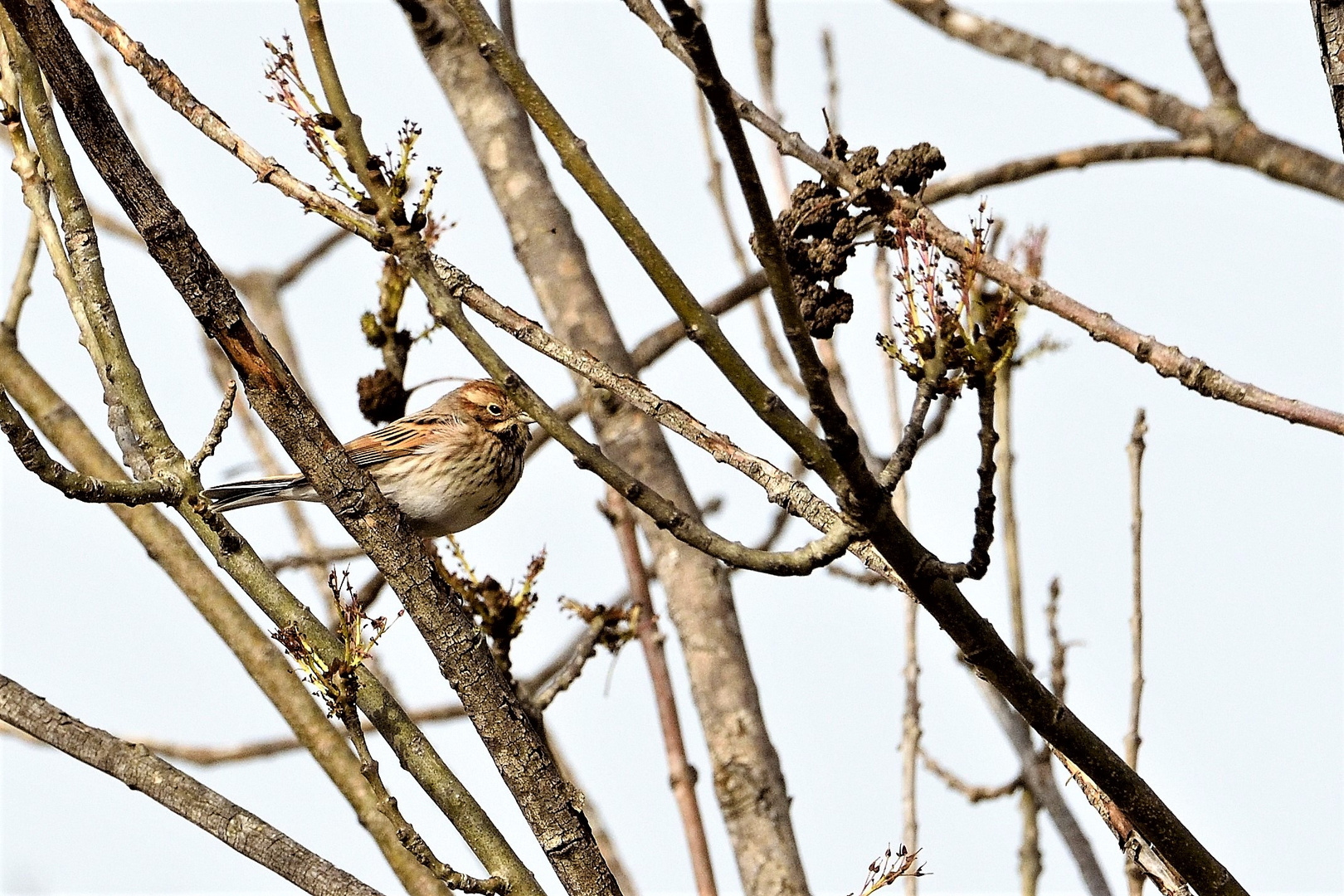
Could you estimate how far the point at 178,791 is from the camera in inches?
88.1

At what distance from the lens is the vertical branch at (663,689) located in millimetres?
3557

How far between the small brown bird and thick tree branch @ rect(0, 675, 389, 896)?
237cm

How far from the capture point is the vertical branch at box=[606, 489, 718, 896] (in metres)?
3.56

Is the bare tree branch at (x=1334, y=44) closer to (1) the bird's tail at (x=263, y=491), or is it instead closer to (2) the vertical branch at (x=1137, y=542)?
(2) the vertical branch at (x=1137, y=542)

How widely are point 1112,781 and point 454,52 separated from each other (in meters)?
3.14

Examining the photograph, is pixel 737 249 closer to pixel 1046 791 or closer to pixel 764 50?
pixel 764 50

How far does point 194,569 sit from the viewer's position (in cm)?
323

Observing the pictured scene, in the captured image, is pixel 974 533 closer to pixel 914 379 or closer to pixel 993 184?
pixel 914 379

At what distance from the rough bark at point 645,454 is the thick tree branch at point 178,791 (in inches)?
71.5

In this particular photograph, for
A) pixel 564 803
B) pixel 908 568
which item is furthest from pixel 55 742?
pixel 908 568

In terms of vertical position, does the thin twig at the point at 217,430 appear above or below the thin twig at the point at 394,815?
above

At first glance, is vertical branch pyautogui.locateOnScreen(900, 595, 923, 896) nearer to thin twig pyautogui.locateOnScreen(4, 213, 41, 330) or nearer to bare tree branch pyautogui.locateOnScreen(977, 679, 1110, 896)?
bare tree branch pyautogui.locateOnScreen(977, 679, 1110, 896)

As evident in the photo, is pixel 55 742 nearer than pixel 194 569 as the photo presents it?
Yes

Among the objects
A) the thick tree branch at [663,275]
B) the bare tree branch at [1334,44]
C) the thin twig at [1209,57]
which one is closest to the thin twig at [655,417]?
the thick tree branch at [663,275]
